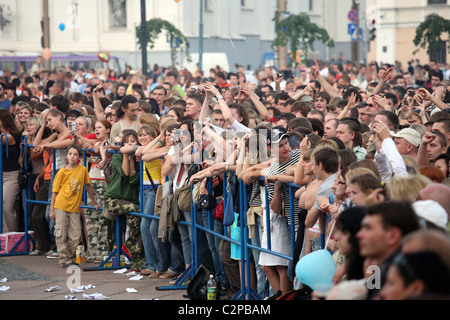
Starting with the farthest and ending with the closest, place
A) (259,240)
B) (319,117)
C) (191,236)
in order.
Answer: (319,117)
(191,236)
(259,240)

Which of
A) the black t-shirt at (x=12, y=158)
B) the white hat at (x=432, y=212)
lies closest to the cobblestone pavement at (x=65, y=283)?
the black t-shirt at (x=12, y=158)

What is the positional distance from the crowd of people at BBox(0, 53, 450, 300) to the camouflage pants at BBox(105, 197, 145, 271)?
0.7 inches

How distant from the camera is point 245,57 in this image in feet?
193

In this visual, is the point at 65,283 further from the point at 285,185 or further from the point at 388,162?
the point at 388,162

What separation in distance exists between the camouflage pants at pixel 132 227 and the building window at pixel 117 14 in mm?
45323

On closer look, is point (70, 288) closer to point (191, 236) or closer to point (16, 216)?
point (191, 236)

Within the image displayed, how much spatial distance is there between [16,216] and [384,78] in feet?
18.9

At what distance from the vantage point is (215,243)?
895 cm

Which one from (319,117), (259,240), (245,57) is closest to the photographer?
(259,240)

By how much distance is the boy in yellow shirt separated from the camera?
34.7ft
